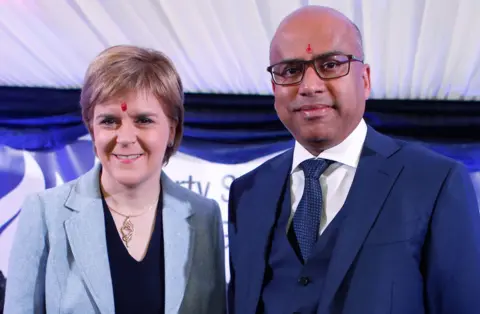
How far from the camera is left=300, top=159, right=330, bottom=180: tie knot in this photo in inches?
47.4

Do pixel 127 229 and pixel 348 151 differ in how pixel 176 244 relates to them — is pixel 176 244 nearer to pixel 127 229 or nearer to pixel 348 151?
pixel 127 229

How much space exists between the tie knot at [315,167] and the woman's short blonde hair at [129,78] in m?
0.37

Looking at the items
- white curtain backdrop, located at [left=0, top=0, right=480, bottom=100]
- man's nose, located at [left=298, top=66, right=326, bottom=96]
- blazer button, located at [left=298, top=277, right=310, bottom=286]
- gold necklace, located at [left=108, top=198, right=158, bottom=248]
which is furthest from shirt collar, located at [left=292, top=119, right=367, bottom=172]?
white curtain backdrop, located at [left=0, top=0, right=480, bottom=100]

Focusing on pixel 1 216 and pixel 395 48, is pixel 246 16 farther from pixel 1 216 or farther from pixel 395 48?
pixel 1 216

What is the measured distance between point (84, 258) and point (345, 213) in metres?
0.63

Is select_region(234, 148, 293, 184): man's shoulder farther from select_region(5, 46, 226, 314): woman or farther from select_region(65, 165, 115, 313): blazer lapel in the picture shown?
select_region(65, 165, 115, 313): blazer lapel

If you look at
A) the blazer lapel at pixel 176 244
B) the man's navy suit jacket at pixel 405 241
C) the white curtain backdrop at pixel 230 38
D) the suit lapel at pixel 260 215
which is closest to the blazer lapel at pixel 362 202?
the man's navy suit jacket at pixel 405 241

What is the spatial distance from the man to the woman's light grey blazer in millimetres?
136

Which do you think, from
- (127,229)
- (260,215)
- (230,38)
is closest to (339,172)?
(260,215)

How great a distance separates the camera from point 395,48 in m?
2.71

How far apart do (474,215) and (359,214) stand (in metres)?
0.22

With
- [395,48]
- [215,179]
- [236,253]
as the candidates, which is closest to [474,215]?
[236,253]

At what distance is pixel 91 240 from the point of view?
1.30 meters

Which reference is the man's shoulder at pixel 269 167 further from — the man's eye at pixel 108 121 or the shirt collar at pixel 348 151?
the man's eye at pixel 108 121
